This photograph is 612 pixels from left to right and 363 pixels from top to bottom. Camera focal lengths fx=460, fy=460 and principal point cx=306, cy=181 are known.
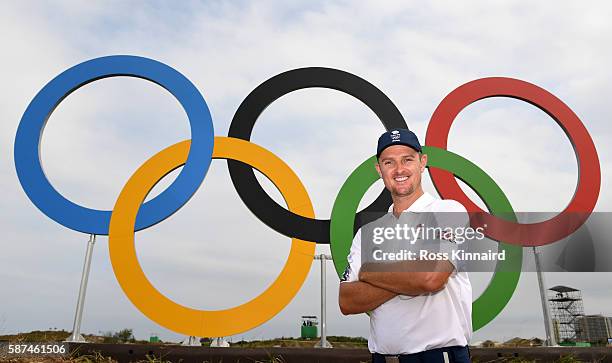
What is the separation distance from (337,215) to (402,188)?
11.9 ft

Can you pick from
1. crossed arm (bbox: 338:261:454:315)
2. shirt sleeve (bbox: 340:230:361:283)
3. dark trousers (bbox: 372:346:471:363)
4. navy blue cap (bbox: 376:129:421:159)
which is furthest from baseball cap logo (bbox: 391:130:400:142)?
dark trousers (bbox: 372:346:471:363)

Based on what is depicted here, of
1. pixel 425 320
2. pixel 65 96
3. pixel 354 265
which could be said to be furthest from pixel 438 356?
pixel 65 96

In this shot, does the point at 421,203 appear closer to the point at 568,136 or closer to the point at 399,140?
the point at 399,140

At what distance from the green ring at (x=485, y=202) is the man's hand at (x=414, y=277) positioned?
370 cm

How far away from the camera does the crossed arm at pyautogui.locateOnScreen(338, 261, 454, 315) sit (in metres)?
1.91

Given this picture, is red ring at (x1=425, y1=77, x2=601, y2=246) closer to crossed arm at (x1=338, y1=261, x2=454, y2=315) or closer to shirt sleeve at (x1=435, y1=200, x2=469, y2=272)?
shirt sleeve at (x1=435, y1=200, x2=469, y2=272)

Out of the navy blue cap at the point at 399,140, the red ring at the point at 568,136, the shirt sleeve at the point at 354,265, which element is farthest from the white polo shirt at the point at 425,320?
the red ring at the point at 568,136

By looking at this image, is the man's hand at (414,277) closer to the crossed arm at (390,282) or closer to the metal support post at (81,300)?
the crossed arm at (390,282)

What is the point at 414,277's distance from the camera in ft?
6.27

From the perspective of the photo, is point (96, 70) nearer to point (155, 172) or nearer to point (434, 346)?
point (155, 172)

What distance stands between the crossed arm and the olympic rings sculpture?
3.53 meters

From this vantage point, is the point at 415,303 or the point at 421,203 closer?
the point at 415,303

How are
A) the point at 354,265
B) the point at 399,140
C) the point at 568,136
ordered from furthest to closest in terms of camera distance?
the point at 568,136, the point at 399,140, the point at 354,265

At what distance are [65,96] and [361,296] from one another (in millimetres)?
6060
